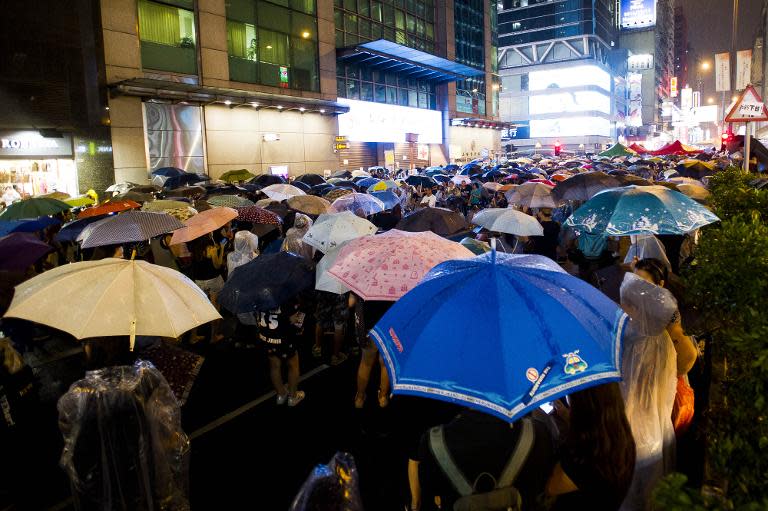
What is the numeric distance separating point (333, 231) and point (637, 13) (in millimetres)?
143307

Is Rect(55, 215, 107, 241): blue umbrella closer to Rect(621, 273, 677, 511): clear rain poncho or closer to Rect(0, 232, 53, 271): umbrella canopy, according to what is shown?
Rect(0, 232, 53, 271): umbrella canopy

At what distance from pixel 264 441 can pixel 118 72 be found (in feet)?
73.1

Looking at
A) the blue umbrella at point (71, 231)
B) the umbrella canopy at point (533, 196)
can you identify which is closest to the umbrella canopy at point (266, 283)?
the blue umbrella at point (71, 231)

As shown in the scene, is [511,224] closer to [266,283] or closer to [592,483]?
[266,283]

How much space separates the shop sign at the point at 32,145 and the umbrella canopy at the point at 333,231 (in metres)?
18.7

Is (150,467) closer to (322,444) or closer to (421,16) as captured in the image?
(322,444)

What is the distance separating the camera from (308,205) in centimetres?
1080

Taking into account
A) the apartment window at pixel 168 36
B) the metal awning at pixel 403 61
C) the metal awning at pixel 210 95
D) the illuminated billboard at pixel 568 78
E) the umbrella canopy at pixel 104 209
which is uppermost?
the illuminated billboard at pixel 568 78

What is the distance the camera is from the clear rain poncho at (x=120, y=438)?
10.7 ft

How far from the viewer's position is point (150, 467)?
352cm

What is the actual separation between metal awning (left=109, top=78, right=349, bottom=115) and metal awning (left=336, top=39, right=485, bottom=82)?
4427 mm

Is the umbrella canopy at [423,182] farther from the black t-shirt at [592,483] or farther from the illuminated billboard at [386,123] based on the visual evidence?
the black t-shirt at [592,483]

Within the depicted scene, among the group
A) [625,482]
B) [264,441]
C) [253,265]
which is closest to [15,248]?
[253,265]

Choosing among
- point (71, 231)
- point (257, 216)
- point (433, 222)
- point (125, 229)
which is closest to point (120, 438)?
point (125, 229)
